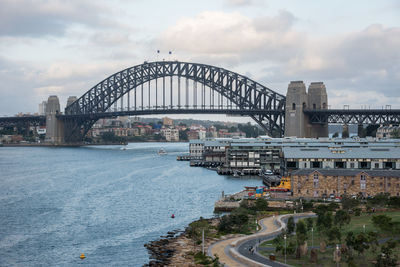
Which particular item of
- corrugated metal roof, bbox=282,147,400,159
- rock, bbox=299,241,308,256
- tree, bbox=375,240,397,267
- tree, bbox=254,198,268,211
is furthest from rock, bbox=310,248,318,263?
corrugated metal roof, bbox=282,147,400,159

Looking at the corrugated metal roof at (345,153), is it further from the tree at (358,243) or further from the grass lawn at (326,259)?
the tree at (358,243)

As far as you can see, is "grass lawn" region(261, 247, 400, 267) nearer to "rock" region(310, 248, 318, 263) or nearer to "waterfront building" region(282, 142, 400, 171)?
"rock" region(310, 248, 318, 263)

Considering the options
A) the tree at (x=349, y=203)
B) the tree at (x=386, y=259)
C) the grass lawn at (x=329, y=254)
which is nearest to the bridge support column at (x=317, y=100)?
the tree at (x=349, y=203)

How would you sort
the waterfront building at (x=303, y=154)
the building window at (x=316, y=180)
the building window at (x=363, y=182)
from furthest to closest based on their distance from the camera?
the waterfront building at (x=303, y=154)
the building window at (x=316, y=180)
the building window at (x=363, y=182)

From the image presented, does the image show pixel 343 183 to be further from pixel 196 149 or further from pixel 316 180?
pixel 196 149

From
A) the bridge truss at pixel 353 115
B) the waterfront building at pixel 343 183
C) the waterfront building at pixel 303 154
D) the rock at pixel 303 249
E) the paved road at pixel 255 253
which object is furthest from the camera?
the bridge truss at pixel 353 115

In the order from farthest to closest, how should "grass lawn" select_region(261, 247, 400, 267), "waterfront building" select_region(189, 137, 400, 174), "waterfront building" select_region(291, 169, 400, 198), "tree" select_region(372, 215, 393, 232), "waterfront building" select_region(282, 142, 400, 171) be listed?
"waterfront building" select_region(189, 137, 400, 174)
"waterfront building" select_region(282, 142, 400, 171)
"waterfront building" select_region(291, 169, 400, 198)
"tree" select_region(372, 215, 393, 232)
"grass lawn" select_region(261, 247, 400, 267)
